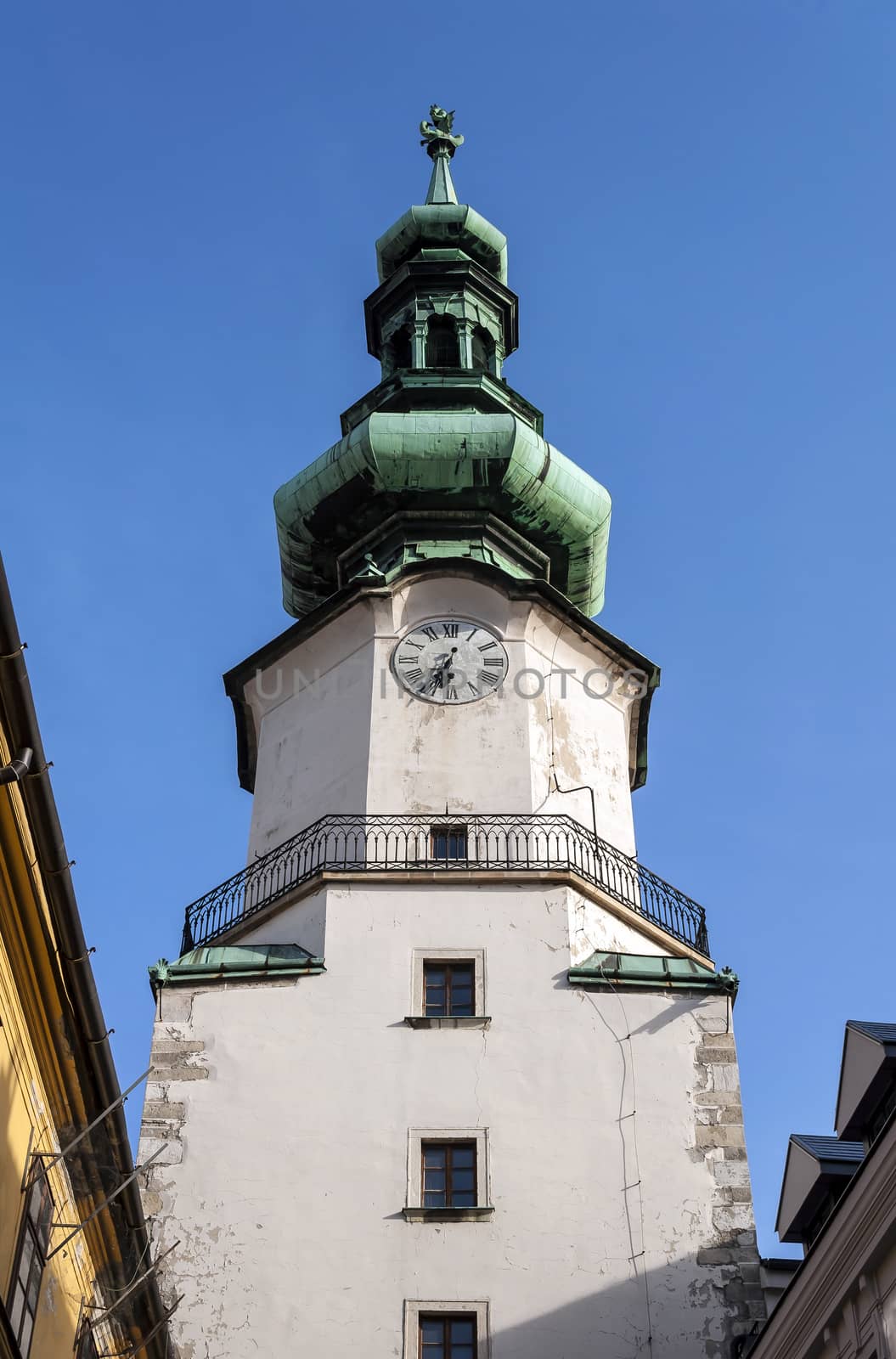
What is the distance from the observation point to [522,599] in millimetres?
24703

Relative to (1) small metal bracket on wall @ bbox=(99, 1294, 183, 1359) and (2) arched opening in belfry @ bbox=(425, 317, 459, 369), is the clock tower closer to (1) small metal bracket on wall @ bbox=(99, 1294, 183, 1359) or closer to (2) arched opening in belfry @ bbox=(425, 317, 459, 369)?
(1) small metal bracket on wall @ bbox=(99, 1294, 183, 1359)

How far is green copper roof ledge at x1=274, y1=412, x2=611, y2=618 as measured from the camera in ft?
87.8

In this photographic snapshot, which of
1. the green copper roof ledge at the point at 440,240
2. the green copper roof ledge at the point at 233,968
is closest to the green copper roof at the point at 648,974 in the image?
the green copper roof ledge at the point at 233,968

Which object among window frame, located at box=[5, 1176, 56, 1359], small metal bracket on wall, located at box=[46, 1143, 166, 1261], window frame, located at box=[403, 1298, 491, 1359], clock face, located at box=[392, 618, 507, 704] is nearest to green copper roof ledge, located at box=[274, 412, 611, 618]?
clock face, located at box=[392, 618, 507, 704]

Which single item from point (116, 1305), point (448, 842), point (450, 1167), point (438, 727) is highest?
point (438, 727)

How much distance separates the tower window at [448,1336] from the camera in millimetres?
18047

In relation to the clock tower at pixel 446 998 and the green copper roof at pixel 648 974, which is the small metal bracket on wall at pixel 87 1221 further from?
the green copper roof at pixel 648 974

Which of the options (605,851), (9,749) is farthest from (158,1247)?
(9,749)

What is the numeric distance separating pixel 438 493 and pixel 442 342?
547 cm

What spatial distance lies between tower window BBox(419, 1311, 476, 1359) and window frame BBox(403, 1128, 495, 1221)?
3.08ft

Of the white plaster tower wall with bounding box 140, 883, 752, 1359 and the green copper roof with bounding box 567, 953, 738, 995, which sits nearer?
the white plaster tower wall with bounding box 140, 883, 752, 1359

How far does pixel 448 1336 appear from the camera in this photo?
59.7ft

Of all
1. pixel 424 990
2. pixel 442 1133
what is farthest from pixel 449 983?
pixel 442 1133

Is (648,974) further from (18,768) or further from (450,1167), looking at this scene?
(18,768)
